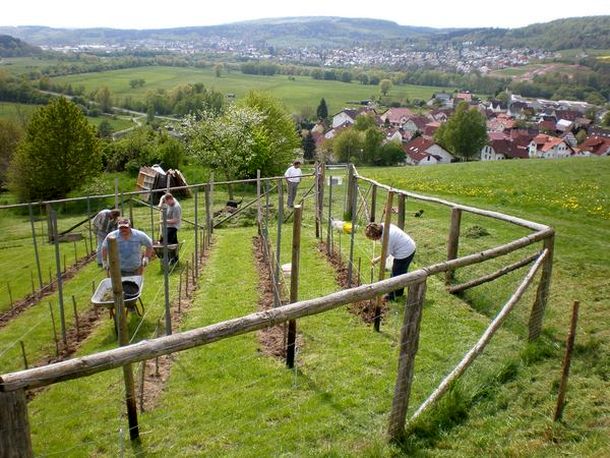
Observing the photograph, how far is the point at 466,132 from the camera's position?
233 ft

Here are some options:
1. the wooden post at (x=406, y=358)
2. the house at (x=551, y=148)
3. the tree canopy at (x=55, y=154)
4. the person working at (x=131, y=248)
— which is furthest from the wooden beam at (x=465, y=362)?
the house at (x=551, y=148)

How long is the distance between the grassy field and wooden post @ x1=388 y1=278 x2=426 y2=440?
23 cm

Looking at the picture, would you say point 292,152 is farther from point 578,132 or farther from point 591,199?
point 578,132

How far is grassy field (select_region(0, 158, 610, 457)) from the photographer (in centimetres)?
549

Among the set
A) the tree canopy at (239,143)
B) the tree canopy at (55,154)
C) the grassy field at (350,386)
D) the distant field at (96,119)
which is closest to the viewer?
the grassy field at (350,386)

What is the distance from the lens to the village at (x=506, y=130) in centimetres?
8906

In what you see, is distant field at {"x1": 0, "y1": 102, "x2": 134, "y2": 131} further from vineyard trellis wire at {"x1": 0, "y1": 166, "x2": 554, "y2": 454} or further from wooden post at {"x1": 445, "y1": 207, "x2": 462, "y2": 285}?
vineyard trellis wire at {"x1": 0, "y1": 166, "x2": 554, "y2": 454}

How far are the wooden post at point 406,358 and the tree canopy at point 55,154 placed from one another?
121 ft

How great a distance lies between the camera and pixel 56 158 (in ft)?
120

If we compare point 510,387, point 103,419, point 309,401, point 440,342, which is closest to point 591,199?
point 440,342

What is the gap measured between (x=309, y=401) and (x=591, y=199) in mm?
16307

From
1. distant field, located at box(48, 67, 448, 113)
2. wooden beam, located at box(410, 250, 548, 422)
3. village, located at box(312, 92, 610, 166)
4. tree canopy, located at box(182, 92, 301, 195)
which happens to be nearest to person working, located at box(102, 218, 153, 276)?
wooden beam, located at box(410, 250, 548, 422)

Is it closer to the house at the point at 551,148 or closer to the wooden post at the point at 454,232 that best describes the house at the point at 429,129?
the house at the point at 551,148

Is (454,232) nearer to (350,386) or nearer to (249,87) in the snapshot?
(350,386)
